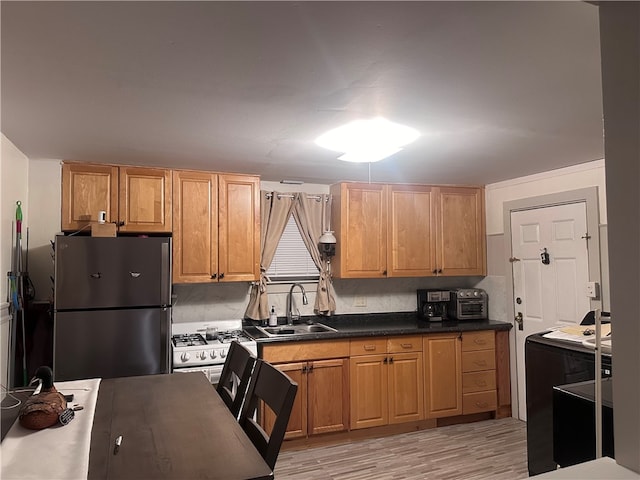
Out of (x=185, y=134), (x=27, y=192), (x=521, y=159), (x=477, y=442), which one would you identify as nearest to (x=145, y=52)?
(x=185, y=134)

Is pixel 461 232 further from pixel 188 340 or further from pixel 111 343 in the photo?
pixel 111 343

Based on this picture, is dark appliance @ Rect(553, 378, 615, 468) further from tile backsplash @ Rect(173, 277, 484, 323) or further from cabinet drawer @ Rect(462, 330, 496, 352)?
tile backsplash @ Rect(173, 277, 484, 323)

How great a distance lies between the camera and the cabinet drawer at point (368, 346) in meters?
3.73

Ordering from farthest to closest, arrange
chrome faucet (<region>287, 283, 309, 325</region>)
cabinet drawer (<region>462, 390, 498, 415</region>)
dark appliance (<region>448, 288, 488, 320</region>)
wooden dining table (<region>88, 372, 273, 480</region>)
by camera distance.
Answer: dark appliance (<region>448, 288, 488, 320</region>), chrome faucet (<region>287, 283, 309, 325</region>), cabinet drawer (<region>462, 390, 498, 415</region>), wooden dining table (<region>88, 372, 273, 480</region>)

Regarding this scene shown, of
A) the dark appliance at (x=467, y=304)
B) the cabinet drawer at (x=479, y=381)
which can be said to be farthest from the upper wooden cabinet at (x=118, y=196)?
the cabinet drawer at (x=479, y=381)

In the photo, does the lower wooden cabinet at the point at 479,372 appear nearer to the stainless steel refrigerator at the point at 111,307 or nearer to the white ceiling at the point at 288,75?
the white ceiling at the point at 288,75

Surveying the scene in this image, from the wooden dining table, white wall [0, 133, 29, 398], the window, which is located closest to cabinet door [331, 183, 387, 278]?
the window

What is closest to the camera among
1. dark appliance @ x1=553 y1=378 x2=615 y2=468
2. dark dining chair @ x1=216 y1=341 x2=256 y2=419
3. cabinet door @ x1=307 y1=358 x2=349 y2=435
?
dark appliance @ x1=553 y1=378 x2=615 y2=468

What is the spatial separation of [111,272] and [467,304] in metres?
3.18

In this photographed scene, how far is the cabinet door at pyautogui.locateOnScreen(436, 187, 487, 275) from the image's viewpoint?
441 cm

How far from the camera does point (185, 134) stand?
2.60 m

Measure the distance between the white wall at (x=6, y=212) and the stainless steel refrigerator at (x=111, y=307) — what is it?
291 mm

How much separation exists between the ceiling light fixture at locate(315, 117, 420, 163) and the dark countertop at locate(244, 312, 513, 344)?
1447 millimetres

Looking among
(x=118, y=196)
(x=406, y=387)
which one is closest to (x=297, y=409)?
(x=406, y=387)
